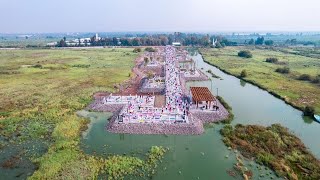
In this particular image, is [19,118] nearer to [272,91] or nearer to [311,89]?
[272,91]

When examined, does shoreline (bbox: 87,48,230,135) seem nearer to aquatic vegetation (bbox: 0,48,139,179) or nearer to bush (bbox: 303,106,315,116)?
aquatic vegetation (bbox: 0,48,139,179)

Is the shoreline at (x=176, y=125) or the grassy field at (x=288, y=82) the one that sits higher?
the grassy field at (x=288, y=82)

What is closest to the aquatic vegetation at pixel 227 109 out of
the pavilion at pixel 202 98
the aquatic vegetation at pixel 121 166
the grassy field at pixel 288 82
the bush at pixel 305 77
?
the pavilion at pixel 202 98

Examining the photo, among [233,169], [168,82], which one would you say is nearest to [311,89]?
[168,82]

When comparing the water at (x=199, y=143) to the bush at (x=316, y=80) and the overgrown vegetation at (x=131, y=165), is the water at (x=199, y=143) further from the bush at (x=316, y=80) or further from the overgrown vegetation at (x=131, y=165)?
the bush at (x=316, y=80)

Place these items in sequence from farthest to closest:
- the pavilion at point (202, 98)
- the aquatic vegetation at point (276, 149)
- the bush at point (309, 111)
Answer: the bush at point (309, 111) → the pavilion at point (202, 98) → the aquatic vegetation at point (276, 149)

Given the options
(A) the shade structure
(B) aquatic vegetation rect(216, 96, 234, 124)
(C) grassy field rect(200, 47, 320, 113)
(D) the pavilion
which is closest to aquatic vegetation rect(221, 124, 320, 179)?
(B) aquatic vegetation rect(216, 96, 234, 124)

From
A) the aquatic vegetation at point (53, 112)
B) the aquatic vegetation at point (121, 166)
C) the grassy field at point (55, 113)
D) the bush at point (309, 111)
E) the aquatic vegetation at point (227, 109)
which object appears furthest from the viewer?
the bush at point (309, 111)
